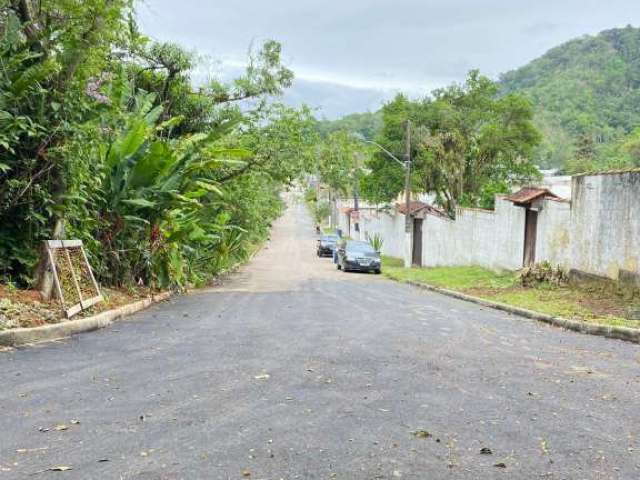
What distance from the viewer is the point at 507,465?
4.42m

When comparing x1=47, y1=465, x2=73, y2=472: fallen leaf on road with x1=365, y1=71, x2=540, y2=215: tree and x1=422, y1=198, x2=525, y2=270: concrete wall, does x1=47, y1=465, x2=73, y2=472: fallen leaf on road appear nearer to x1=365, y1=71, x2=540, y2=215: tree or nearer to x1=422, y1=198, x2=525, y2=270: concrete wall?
x1=422, y1=198, x2=525, y2=270: concrete wall

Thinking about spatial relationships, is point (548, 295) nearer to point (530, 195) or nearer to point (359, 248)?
point (530, 195)

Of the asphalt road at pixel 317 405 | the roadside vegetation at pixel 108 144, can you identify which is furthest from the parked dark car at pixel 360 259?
the asphalt road at pixel 317 405

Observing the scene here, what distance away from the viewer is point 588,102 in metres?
80.2

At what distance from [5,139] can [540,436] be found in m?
8.21

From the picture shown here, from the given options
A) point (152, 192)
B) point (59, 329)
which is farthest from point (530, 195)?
point (59, 329)

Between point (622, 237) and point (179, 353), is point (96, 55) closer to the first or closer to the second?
point (179, 353)

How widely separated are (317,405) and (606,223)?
11571 millimetres

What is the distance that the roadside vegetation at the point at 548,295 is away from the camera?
1288 cm

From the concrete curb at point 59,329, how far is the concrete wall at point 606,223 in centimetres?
1011

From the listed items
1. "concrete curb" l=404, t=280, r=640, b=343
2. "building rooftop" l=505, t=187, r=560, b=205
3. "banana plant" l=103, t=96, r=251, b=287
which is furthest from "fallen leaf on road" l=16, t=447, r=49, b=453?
"building rooftop" l=505, t=187, r=560, b=205

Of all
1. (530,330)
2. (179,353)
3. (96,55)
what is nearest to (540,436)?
(179,353)

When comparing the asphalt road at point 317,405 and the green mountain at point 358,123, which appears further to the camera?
the green mountain at point 358,123

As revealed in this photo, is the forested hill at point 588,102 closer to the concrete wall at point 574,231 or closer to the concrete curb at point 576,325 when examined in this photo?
the concrete wall at point 574,231
